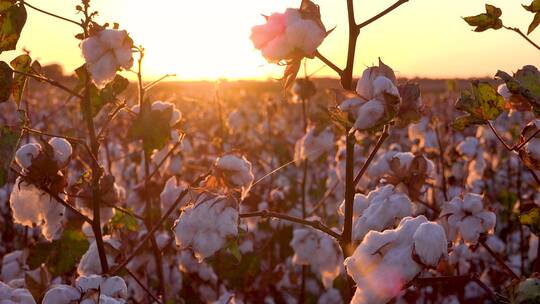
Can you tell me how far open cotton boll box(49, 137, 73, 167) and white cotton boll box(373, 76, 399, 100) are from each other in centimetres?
116

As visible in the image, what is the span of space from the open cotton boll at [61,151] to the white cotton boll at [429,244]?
1307mm

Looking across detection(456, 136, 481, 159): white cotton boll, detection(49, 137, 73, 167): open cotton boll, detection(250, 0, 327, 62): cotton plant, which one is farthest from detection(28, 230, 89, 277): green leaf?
detection(456, 136, 481, 159): white cotton boll

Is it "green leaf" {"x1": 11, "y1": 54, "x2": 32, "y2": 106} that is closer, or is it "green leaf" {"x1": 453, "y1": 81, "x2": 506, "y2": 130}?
"green leaf" {"x1": 453, "y1": 81, "x2": 506, "y2": 130}

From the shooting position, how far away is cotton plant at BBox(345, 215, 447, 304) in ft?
4.59

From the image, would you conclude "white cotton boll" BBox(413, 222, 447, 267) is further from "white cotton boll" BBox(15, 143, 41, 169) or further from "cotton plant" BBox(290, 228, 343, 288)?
"cotton plant" BBox(290, 228, 343, 288)

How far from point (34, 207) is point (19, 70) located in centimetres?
51

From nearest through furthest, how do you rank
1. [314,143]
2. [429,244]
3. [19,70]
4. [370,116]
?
[429,244] < [370,116] < [19,70] < [314,143]

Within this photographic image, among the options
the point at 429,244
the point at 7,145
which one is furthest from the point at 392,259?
the point at 7,145

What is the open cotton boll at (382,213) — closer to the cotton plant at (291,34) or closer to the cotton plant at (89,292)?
the cotton plant at (291,34)

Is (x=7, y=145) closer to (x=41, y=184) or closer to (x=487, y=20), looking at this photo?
(x=41, y=184)

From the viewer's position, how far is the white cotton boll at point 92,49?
2105 millimetres

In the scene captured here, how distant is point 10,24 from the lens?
1.94m

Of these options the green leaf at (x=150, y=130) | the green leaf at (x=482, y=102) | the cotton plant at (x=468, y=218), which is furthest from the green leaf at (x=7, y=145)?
the cotton plant at (x=468, y=218)

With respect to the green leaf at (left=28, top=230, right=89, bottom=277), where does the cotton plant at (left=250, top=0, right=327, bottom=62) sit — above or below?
above
